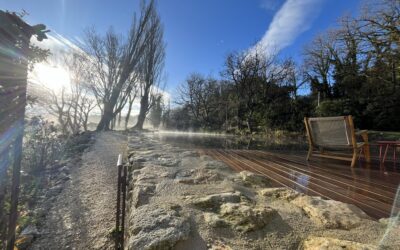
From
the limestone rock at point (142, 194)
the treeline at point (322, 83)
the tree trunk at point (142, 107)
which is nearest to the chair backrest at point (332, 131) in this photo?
the limestone rock at point (142, 194)

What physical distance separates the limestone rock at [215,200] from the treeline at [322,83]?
29.1 feet

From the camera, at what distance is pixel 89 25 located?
38.0 feet

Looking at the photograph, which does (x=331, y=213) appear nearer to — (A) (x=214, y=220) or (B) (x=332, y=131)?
(A) (x=214, y=220)

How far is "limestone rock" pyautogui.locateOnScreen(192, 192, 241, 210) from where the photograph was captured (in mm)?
1525

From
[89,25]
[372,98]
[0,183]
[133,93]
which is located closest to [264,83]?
[372,98]

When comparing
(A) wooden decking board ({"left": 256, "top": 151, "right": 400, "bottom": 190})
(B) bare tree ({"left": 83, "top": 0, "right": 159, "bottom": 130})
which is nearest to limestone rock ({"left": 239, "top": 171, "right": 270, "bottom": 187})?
(A) wooden decking board ({"left": 256, "top": 151, "right": 400, "bottom": 190})

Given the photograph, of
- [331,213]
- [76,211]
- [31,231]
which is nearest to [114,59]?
[76,211]

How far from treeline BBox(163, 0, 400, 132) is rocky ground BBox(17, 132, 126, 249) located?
9356 millimetres

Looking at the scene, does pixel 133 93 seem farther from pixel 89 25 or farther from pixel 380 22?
pixel 380 22

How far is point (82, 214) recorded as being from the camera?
78.9 inches

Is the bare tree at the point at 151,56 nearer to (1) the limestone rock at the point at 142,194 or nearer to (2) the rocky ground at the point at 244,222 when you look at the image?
(1) the limestone rock at the point at 142,194

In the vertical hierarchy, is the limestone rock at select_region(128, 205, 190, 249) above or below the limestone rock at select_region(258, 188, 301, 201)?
below

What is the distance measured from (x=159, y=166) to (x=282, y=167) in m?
1.58

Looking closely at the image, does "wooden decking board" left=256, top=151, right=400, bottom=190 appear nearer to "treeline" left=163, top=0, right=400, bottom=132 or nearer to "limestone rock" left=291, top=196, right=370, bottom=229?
"limestone rock" left=291, top=196, right=370, bottom=229
